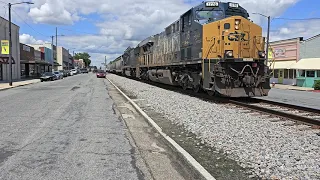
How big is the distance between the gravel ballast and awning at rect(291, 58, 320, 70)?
85.7 feet

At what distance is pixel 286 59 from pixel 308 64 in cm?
635

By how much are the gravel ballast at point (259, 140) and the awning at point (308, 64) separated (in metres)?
26.1

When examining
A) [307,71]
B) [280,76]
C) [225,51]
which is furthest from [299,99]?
[280,76]

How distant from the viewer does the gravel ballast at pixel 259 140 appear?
4988 millimetres

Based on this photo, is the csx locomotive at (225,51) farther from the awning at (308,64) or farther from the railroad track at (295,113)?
the awning at (308,64)

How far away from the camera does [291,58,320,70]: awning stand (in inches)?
1319

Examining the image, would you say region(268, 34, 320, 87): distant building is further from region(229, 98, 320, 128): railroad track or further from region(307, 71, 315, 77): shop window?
region(229, 98, 320, 128): railroad track

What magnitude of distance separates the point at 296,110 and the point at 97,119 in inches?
264

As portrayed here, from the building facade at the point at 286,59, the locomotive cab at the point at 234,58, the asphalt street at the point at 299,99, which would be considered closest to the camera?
the locomotive cab at the point at 234,58

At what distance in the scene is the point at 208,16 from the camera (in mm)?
14578

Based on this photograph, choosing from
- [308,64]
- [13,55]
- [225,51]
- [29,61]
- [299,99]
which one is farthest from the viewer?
[29,61]

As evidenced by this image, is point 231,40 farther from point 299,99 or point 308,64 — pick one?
point 308,64

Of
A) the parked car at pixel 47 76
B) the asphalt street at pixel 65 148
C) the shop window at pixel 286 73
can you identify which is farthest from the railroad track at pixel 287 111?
the parked car at pixel 47 76

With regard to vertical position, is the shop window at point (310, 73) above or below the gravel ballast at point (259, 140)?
above
